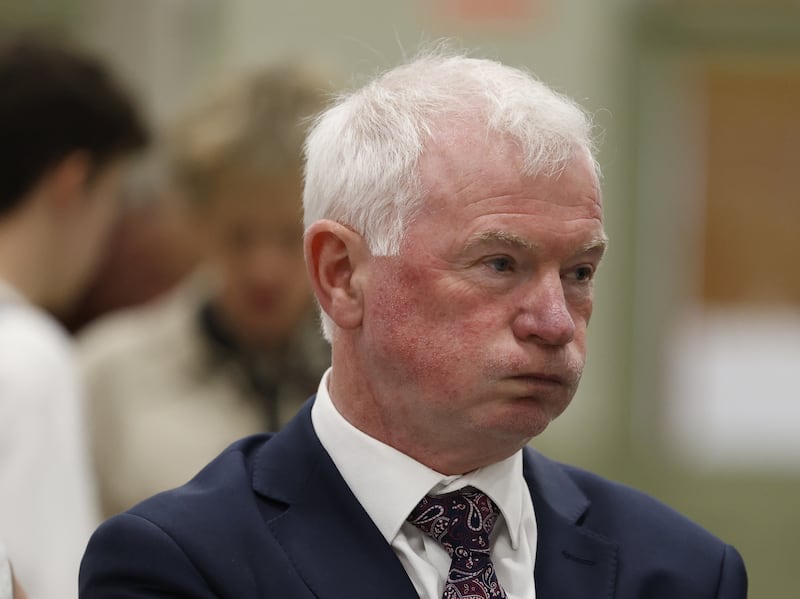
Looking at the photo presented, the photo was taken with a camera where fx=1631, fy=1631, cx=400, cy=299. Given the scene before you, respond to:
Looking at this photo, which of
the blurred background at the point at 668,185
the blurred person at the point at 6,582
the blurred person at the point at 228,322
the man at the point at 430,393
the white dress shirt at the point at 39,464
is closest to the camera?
the blurred person at the point at 6,582

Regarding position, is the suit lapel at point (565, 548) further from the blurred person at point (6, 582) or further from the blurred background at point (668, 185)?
the blurred background at point (668, 185)

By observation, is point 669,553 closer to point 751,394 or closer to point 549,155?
point 549,155

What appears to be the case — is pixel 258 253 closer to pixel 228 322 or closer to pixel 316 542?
pixel 228 322

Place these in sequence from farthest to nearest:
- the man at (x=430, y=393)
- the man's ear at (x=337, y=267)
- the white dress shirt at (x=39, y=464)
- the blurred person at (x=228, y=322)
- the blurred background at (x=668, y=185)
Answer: the blurred background at (x=668, y=185) → the blurred person at (x=228, y=322) → the white dress shirt at (x=39, y=464) → the man's ear at (x=337, y=267) → the man at (x=430, y=393)

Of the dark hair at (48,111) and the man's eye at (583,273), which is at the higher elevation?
the dark hair at (48,111)

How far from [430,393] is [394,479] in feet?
0.53

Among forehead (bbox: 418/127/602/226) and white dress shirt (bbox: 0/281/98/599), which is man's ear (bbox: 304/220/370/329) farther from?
white dress shirt (bbox: 0/281/98/599)

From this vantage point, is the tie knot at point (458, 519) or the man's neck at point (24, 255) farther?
the man's neck at point (24, 255)

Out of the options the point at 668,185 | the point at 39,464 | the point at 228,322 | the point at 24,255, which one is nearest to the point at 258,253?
the point at 228,322

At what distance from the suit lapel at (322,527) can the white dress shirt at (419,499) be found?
0.03 meters

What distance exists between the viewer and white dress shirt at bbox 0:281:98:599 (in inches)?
137

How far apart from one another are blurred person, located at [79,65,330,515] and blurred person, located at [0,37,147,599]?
53cm

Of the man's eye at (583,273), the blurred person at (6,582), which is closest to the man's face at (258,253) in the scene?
the man's eye at (583,273)

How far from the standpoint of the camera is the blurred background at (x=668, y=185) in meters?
7.56
